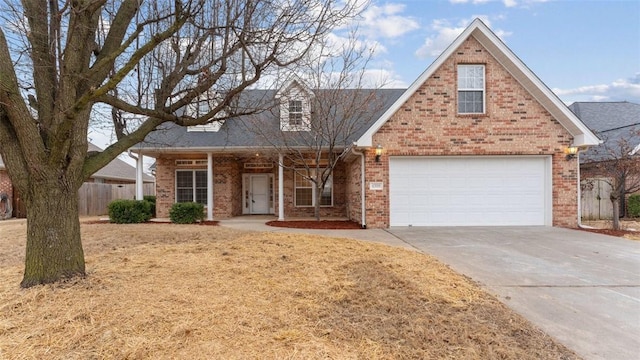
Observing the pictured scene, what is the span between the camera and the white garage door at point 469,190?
1112 cm

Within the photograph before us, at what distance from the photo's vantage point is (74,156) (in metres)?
4.32

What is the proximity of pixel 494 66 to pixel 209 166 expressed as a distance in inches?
416

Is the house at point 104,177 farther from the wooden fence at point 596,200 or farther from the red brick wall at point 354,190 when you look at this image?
the wooden fence at point 596,200

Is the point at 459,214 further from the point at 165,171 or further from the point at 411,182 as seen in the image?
the point at 165,171

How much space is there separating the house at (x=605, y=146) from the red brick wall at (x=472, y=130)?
1997 millimetres

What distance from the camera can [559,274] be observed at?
5.39 meters

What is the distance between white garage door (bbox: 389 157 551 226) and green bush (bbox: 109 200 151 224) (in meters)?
8.99

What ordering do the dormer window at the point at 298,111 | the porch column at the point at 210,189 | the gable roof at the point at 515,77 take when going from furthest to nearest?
the porch column at the point at 210,189, the dormer window at the point at 298,111, the gable roof at the point at 515,77

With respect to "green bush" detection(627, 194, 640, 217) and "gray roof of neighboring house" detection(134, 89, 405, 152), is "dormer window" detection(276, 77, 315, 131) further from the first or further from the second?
"green bush" detection(627, 194, 640, 217)

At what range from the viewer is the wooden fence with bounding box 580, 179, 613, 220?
14023 millimetres

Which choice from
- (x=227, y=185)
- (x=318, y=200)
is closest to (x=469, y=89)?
(x=318, y=200)

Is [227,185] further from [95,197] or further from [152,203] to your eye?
[95,197]

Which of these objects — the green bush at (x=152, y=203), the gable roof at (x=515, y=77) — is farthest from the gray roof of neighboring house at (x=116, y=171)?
the gable roof at (x=515, y=77)

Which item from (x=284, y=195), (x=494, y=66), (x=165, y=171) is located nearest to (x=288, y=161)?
(x=284, y=195)
